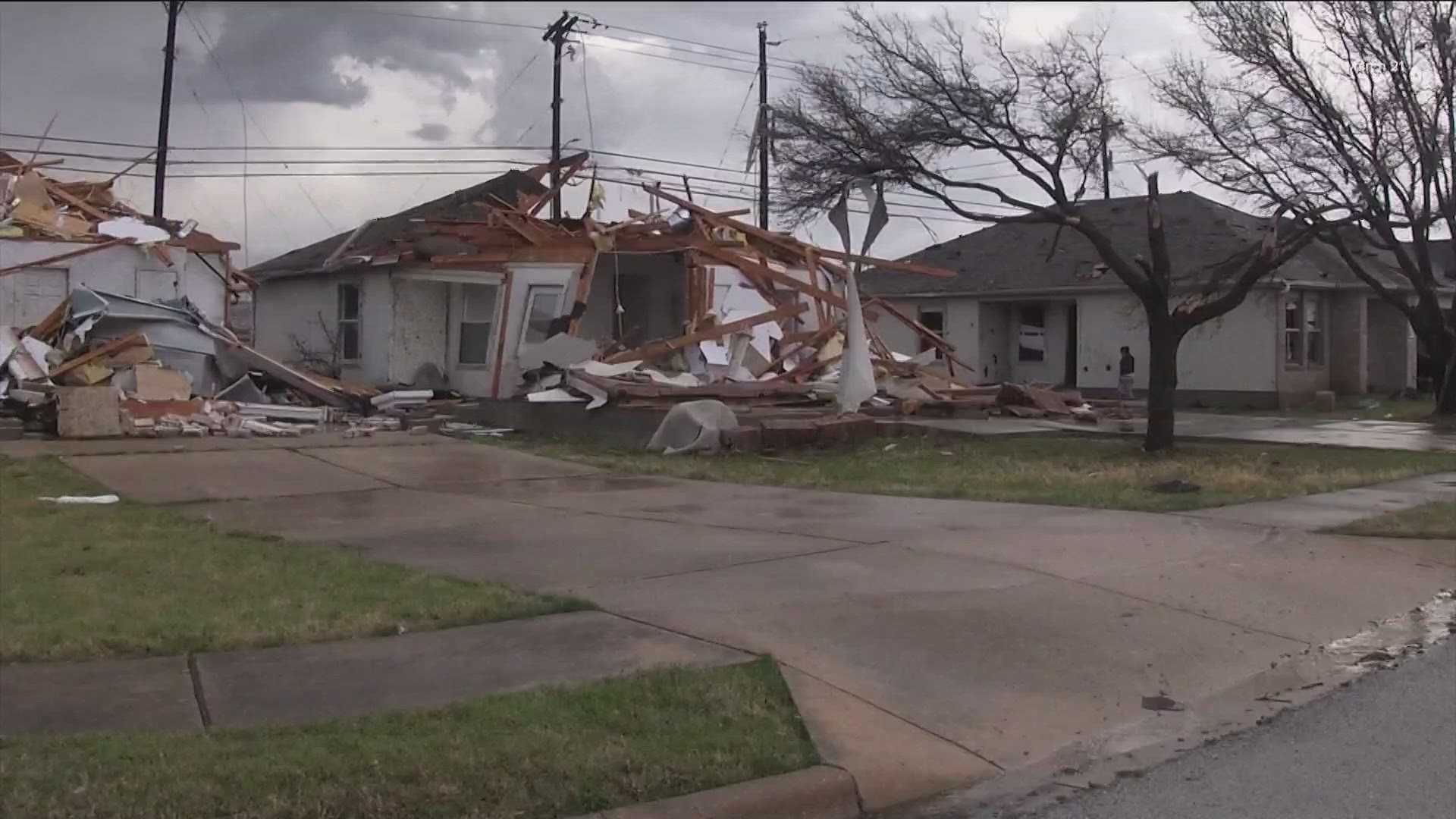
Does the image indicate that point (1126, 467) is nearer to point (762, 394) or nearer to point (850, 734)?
point (762, 394)

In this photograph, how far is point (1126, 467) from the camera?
49.6 feet

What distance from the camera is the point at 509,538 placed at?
9.66 metres

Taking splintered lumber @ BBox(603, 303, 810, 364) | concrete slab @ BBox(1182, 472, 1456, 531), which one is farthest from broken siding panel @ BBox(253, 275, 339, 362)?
concrete slab @ BBox(1182, 472, 1456, 531)

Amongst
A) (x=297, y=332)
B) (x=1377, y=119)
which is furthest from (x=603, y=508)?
(x=1377, y=119)

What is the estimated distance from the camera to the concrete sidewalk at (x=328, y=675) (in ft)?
17.5

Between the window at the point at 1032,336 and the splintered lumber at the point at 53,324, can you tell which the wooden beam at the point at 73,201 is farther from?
the window at the point at 1032,336

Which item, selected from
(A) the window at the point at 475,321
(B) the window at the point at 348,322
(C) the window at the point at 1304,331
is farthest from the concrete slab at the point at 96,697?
(C) the window at the point at 1304,331

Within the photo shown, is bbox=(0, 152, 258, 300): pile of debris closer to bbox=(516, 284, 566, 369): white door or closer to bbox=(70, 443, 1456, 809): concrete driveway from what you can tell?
bbox=(516, 284, 566, 369): white door

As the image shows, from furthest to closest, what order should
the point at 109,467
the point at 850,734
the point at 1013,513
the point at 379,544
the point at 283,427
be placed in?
1. the point at 283,427
2. the point at 109,467
3. the point at 1013,513
4. the point at 379,544
5. the point at 850,734

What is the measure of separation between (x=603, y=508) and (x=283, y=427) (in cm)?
771

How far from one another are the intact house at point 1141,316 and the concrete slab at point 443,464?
16382 mm

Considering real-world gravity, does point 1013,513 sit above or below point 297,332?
below

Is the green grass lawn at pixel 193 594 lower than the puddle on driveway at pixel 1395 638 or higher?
higher

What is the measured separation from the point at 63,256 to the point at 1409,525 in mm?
18762
